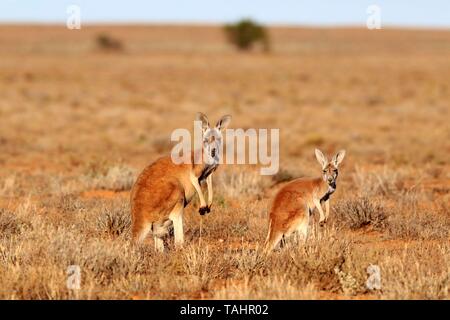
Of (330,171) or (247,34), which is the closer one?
(330,171)

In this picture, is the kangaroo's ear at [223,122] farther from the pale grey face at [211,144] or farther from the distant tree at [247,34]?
the distant tree at [247,34]

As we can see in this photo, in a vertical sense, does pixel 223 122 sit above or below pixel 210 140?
above

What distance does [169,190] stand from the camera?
763 cm

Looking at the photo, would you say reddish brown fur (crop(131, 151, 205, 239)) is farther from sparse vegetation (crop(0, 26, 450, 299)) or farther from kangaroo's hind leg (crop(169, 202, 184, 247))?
sparse vegetation (crop(0, 26, 450, 299))

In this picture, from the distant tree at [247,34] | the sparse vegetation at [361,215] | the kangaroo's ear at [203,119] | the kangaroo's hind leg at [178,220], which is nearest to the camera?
the kangaroo's hind leg at [178,220]

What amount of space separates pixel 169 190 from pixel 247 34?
82217 mm

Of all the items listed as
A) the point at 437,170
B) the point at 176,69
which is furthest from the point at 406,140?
the point at 176,69

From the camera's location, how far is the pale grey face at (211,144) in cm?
789

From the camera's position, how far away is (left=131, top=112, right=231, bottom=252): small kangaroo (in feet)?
24.9

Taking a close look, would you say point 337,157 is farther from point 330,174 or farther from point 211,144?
point 211,144

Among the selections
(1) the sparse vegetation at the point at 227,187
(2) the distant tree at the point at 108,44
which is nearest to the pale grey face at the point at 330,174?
(1) the sparse vegetation at the point at 227,187

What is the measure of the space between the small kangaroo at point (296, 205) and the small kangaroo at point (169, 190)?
78 cm

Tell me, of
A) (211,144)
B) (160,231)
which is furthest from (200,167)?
(160,231)

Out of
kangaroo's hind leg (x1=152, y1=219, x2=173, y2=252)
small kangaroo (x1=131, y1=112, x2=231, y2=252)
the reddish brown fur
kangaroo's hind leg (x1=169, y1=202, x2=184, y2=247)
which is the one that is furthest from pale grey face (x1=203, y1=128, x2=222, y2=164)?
kangaroo's hind leg (x1=152, y1=219, x2=173, y2=252)
